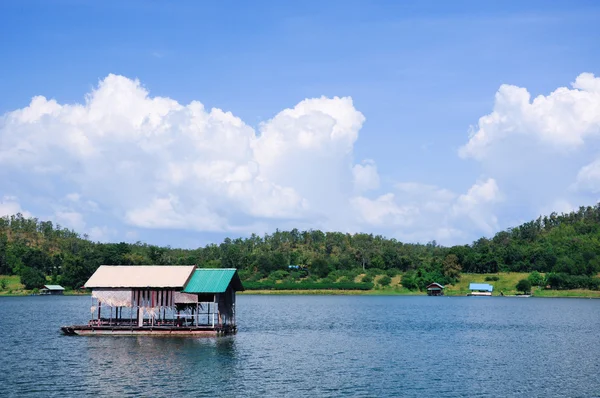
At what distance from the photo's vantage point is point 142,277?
69.1 metres

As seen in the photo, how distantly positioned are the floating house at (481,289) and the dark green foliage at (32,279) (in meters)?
119

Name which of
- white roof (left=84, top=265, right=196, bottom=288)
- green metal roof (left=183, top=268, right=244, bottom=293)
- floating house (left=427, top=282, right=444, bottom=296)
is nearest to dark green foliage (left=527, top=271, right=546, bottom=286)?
floating house (left=427, top=282, right=444, bottom=296)

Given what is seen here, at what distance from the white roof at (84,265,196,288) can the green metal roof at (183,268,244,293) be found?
76 cm

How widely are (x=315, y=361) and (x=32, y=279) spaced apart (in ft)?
482

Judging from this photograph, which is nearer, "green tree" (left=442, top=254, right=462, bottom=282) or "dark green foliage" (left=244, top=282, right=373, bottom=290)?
"green tree" (left=442, top=254, right=462, bottom=282)

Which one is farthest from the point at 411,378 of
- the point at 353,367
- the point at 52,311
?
the point at 52,311

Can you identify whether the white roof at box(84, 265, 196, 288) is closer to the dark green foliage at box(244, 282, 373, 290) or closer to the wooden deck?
the wooden deck

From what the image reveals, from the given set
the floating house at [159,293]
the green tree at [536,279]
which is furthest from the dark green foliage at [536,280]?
the floating house at [159,293]

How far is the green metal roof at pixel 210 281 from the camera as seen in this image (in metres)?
67.1

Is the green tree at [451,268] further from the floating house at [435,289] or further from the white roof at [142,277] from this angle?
A: the white roof at [142,277]

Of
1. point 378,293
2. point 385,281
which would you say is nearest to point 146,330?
point 378,293

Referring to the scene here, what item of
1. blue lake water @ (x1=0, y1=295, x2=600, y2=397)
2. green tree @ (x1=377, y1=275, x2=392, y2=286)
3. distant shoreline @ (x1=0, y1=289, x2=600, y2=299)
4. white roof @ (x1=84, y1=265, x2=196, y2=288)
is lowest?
blue lake water @ (x1=0, y1=295, x2=600, y2=397)

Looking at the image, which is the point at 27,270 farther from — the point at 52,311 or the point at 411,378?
the point at 411,378

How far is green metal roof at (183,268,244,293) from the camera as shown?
67062 mm
